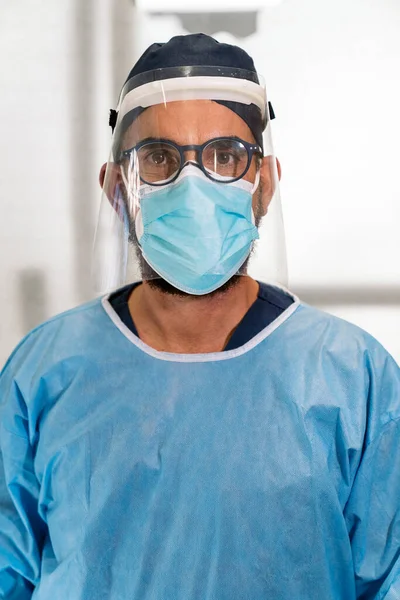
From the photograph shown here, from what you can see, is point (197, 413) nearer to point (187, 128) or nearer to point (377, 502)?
point (377, 502)

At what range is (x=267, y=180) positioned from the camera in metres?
1.03

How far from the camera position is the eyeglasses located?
3.05ft

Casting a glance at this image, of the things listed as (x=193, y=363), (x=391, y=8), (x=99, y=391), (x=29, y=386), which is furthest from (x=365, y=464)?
(x=391, y=8)

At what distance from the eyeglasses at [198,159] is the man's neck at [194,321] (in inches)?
7.5

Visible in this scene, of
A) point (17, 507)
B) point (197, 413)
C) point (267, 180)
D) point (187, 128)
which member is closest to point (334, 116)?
point (267, 180)

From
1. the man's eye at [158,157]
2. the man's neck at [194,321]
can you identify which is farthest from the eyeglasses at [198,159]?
the man's neck at [194,321]

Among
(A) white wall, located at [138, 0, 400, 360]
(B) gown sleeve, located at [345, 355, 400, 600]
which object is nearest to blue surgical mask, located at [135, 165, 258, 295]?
(B) gown sleeve, located at [345, 355, 400, 600]

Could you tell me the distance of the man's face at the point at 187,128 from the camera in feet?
3.07

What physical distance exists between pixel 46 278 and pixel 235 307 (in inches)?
23.6

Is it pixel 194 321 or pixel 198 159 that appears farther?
pixel 194 321

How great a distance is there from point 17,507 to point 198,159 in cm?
65

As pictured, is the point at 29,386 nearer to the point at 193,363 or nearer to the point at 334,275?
the point at 193,363

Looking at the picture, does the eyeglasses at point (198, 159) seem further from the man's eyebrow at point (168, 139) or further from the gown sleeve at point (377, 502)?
the gown sleeve at point (377, 502)

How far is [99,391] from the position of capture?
981mm
